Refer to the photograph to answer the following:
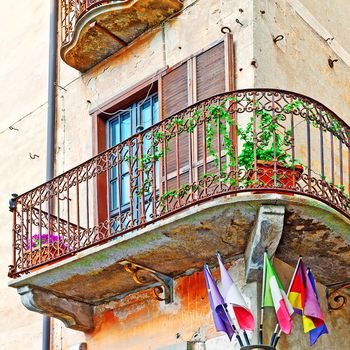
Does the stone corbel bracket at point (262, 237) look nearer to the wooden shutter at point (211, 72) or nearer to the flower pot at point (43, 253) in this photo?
the wooden shutter at point (211, 72)

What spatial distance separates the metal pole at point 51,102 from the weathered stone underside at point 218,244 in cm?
132

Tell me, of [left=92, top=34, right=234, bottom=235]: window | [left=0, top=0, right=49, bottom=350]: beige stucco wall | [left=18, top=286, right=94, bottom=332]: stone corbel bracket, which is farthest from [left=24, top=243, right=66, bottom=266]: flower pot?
Result: [left=0, top=0, right=49, bottom=350]: beige stucco wall

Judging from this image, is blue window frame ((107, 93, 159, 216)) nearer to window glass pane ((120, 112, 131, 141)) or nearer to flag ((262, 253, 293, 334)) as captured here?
window glass pane ((120, 112, 131, 141))

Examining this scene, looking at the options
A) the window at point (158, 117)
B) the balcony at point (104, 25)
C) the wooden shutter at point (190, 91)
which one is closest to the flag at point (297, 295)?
the window at point (158, 117)

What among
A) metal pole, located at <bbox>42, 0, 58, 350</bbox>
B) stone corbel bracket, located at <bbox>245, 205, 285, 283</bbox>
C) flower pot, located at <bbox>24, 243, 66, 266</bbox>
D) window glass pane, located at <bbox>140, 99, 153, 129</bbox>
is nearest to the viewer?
stone corbel bracket, located at <bbox>245, 205, 285, 283</bbox>

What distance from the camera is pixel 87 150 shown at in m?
13.2

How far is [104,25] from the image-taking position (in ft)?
41.2

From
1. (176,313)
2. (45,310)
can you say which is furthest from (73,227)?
(176,313)

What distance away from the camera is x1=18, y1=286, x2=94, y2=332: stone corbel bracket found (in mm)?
11758

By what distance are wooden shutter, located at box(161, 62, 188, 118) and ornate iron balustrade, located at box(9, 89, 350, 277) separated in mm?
462

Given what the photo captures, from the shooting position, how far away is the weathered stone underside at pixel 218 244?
381 inches

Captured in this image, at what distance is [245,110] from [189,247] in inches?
60.4

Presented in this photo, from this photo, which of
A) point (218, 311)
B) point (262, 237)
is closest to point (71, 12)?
point (262, 237)

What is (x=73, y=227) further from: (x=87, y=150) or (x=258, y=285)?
(x=258, y=285)
